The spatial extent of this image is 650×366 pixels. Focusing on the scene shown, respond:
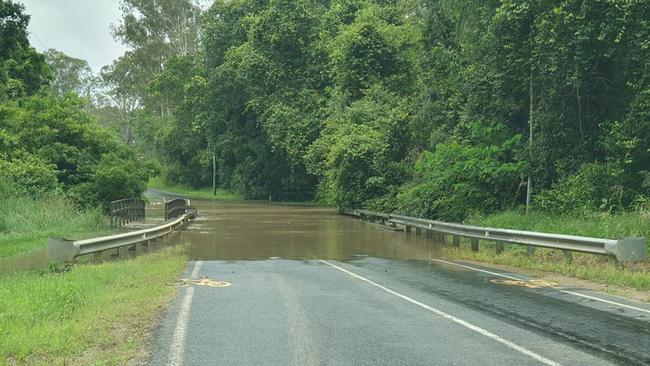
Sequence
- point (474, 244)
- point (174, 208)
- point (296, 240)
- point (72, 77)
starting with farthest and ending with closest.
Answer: point (72, 77) < point (174, 208) < point (296, 240) < point (474, 244)

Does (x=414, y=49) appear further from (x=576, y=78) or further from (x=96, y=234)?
(x=96, y=234)

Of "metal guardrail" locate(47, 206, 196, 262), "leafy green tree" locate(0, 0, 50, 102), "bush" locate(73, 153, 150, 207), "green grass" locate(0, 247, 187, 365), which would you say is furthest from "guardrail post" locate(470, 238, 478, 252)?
"leafy green tree" locate(0, 0, 50, 102)

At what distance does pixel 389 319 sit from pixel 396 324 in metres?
0.33

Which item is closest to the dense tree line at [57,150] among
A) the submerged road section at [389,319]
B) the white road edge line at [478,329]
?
the submerged road section at [389,319]

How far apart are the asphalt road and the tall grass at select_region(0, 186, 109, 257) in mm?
9967

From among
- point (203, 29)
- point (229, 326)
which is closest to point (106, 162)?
point (229, 326)

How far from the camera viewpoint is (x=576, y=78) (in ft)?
59.7

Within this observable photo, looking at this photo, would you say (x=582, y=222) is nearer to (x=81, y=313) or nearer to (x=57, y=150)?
(x=81, y=313)

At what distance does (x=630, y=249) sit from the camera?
496 inches

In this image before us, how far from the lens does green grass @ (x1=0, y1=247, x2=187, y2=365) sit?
6422mm

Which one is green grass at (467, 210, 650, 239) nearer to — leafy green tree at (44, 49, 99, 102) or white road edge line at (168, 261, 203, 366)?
white road edge line at (168, 261, 203, 366)

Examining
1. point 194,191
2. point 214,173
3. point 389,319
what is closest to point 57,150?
point 389,319

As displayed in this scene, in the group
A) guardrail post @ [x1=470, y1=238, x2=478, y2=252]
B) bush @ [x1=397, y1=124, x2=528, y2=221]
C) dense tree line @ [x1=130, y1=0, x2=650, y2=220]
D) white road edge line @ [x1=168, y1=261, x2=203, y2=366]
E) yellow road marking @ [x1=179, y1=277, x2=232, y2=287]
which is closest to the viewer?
white road edge line @ [x1=168, y1=261, x2=203, y2=366]

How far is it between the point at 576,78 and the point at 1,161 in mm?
21747
